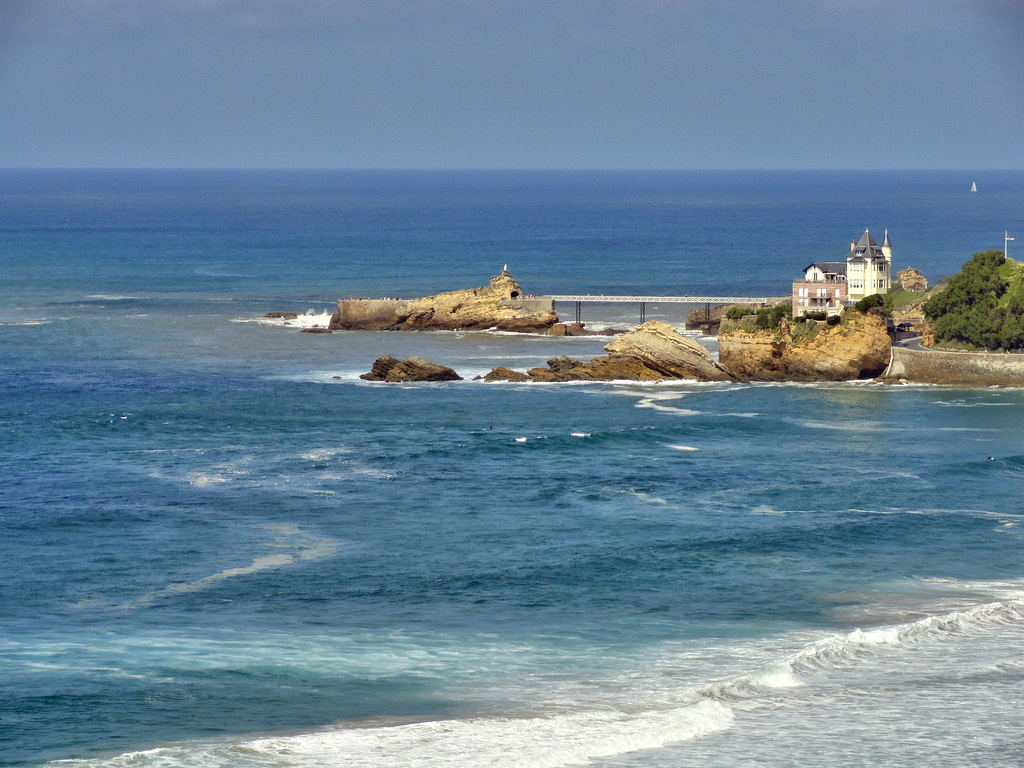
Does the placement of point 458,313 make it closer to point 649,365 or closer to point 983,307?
point 649,365

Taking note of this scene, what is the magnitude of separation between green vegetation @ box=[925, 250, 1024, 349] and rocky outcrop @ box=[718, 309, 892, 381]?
444cm

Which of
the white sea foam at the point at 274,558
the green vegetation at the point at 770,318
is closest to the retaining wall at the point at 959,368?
the green vegetation at the point at 770,318

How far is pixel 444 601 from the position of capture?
52.5 m

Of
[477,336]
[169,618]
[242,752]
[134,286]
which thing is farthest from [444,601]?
[134,286]

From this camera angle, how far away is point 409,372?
104m

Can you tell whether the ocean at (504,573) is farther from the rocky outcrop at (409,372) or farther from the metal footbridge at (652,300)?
the metal footbridge at (652,300)

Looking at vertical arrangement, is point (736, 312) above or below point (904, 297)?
below

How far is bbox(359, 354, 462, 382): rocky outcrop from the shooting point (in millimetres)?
104000

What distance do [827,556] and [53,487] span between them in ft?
123

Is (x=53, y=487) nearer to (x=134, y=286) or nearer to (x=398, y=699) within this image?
(x=398, y=699)

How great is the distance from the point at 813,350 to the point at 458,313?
139ft

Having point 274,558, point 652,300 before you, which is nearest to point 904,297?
point 652,300

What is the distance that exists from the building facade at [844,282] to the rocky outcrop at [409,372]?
1348 inches

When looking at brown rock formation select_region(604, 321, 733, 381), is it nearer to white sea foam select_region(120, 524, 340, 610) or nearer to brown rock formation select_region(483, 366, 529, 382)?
brown rock formation select_region(483, 366, 529, 382)
